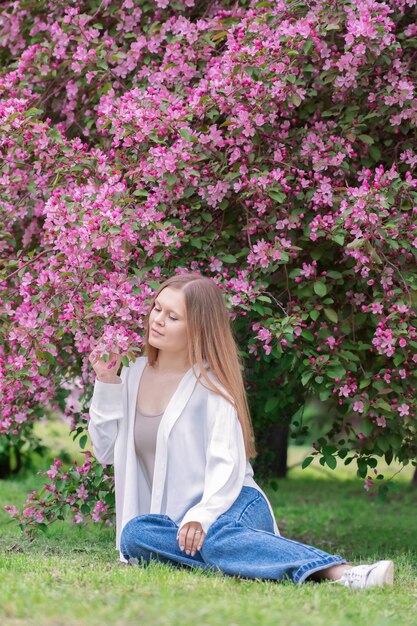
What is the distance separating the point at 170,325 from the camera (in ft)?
13.3

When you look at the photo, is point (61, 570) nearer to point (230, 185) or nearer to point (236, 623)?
point (236, 623)

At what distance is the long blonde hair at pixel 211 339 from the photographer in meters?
4.06

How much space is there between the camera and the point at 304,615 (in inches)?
115

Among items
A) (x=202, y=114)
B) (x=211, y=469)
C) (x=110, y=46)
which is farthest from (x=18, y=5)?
(x=211, y=469)

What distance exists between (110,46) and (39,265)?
4.15ft

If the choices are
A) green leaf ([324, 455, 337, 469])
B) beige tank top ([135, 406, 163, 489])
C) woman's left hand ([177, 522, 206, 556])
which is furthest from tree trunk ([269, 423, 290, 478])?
woman's left hand ([177, 522, 206, 556])

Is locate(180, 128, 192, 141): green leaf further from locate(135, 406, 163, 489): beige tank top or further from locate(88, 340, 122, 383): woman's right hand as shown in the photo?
locate(135, 406, 163, 489): beige tank top

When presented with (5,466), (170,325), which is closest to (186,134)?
(170,325)

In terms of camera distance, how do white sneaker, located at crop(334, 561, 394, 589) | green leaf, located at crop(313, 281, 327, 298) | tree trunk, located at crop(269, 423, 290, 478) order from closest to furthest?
white sneaker, located at crop(334, 561, 394, 589)
green leaf, located at crop(313, 281, 327, 298)
tree trunk, located at crop(269, 423, 290, 478)

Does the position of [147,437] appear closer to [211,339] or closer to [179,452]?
[179,452]

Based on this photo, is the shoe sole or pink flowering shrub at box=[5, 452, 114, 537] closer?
the shoe sole

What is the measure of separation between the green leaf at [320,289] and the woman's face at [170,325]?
753mm

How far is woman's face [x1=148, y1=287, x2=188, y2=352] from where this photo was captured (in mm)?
4059

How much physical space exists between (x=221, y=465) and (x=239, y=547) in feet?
1.12
